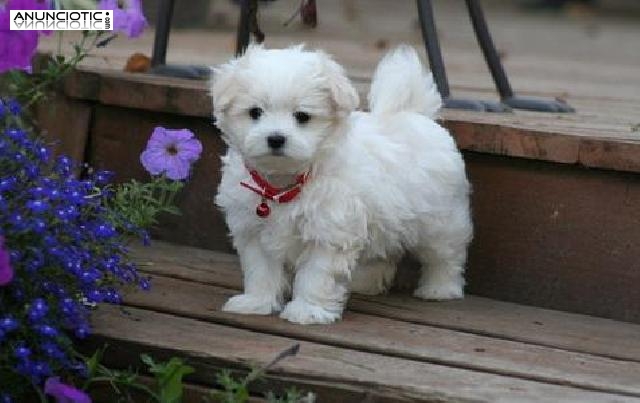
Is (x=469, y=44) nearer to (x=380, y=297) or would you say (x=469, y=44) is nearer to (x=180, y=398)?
(x=380, y=297)

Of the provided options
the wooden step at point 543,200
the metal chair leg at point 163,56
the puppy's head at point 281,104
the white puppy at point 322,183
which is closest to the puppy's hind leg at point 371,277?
the white puppy at point 322,183

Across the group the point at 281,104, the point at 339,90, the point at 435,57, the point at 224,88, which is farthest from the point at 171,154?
the point at 435,57

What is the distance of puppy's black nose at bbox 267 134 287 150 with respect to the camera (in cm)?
323

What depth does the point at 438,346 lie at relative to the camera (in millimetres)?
3195

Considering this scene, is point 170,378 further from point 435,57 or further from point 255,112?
point 435,57

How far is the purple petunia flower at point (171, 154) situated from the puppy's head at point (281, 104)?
5.8 inches

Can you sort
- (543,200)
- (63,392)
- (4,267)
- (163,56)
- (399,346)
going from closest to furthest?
(4,267) → (63,392) → (399,346) → (543,200) → (163,56)

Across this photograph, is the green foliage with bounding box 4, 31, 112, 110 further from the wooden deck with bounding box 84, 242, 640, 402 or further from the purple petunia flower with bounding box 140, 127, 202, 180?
the wooden deck with bounding box 84, 242, 640, 402

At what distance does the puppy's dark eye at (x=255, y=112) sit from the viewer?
3318 mm

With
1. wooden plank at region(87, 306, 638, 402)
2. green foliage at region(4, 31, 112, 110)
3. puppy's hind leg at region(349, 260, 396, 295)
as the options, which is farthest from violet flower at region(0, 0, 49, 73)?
puppy's hind leg at region(349, 260, 396, 295)

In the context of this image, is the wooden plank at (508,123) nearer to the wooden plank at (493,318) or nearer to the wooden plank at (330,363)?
the wooden plank at (493,318)

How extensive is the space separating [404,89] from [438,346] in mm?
825

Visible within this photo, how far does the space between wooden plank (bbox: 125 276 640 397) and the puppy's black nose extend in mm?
411

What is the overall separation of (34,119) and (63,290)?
1.63 meters
